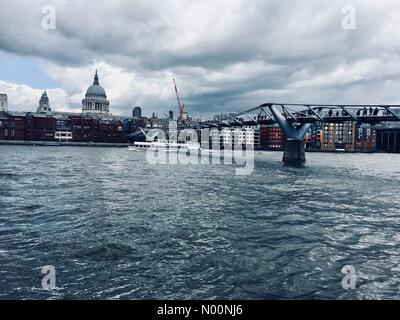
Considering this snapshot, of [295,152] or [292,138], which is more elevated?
[292,138]

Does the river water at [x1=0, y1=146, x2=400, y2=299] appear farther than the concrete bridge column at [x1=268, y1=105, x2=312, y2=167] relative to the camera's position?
No

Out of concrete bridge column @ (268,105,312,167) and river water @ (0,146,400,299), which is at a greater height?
concrete bridge column @ (268,105,312,167)

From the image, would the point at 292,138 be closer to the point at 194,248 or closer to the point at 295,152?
the point at 295,152

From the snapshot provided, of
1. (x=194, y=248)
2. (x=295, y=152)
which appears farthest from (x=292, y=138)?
(x=194, y=248)

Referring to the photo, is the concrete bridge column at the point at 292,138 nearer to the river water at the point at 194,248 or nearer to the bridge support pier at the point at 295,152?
the bridge support pier at the point at 295,152

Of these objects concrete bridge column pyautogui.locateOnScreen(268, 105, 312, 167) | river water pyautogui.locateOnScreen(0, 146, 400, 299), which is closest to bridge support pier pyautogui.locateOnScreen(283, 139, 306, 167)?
concrete bridge column pyautogui.locateOnScreen(268, 105, 312, 167)

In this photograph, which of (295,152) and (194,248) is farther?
(295,152)

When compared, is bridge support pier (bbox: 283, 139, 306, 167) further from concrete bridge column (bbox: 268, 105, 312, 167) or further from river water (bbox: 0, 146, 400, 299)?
river water (bbox: 0, 146, 400, 299)

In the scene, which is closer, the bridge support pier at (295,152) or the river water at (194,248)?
the river water at (194,248)

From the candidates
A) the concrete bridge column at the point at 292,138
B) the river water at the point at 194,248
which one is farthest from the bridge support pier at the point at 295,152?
the river water at the point at 194,248

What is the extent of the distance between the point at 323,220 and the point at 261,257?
25.1ft

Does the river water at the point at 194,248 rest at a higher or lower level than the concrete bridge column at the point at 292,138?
lower

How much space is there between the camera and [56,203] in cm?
1991
